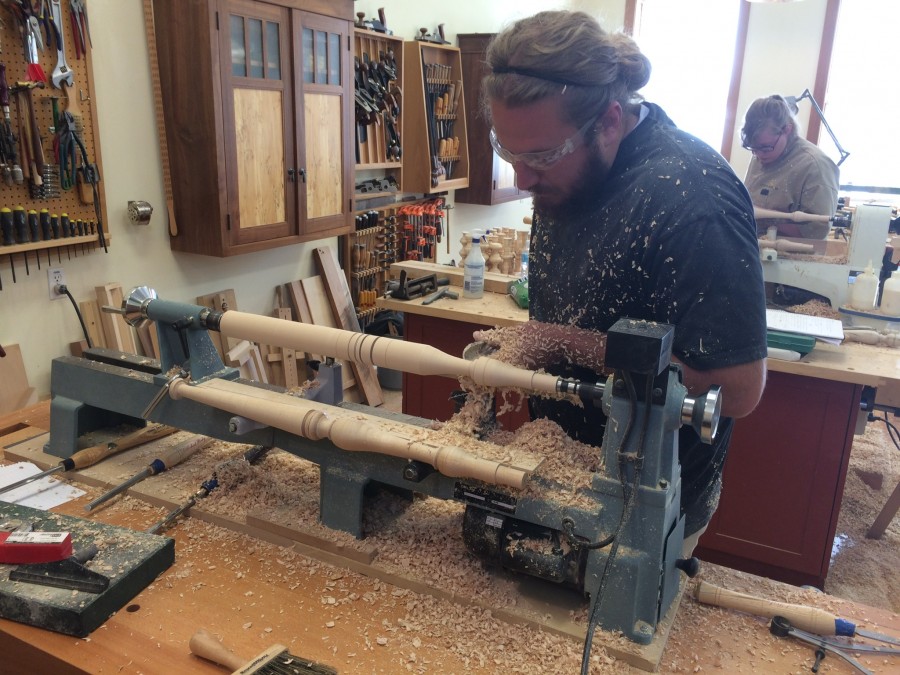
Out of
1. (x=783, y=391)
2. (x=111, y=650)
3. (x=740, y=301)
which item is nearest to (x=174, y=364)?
Result: (x=111, y=650)

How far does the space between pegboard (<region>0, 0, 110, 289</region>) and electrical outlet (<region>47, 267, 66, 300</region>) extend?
0.03 m

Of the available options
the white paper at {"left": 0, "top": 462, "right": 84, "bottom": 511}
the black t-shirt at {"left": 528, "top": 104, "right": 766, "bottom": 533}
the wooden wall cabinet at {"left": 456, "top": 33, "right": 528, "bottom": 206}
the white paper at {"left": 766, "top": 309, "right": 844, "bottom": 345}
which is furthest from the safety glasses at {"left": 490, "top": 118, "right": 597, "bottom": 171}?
the wooden wall cabinet at {"left": 456, "top": 33, "right": 528, "bottom": 206}

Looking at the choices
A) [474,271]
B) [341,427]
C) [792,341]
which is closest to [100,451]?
[341,427]

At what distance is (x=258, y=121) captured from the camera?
306 cm

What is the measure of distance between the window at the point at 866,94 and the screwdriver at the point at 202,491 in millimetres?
6507

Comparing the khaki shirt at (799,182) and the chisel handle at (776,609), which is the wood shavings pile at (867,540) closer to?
the khaki shirt at (799,182)

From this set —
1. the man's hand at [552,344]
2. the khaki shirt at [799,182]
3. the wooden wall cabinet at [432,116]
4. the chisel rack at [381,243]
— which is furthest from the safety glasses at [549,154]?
the wooden wall cabinet at [432,116]

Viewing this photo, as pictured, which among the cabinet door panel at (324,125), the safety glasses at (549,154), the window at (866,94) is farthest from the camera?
the window at (866,94)

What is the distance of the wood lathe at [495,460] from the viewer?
1.04 m

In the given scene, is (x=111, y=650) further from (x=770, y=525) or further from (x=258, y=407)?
(x=770, y=525)

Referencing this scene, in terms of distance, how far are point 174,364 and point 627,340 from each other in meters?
1.04

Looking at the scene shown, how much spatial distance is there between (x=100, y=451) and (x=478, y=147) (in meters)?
4.19

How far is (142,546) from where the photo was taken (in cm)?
122

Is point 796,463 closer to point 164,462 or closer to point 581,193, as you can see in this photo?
point 581,193
